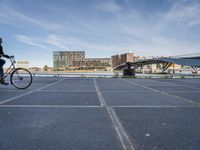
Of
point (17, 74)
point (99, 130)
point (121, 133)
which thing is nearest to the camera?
point (121, 133)

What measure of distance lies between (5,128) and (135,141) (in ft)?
7.48

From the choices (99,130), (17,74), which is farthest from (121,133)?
(17,74)

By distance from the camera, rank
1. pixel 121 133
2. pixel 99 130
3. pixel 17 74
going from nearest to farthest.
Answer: pixel 121 133
pixel 99 130
pixel 17 74

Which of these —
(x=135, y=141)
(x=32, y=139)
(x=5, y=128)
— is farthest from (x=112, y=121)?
(x=5, y=128)

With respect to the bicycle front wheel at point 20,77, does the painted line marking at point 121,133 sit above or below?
below

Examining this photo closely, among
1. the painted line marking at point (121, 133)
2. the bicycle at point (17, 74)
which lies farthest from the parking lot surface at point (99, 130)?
the bicycle at point (17, 74)

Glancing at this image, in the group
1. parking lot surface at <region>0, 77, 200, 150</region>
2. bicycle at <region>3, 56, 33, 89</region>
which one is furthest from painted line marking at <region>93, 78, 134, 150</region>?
bicycle at <region>3, 56, 33, 89</region>

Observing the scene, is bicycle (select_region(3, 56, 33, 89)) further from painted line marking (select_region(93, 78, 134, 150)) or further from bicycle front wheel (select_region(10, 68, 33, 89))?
painted line marking (select_region(93, 78, 134, 150))

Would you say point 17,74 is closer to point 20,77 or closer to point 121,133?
point 20,77

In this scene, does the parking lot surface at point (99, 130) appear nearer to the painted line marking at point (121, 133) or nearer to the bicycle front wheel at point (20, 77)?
the painted line marking at point (121, 133)

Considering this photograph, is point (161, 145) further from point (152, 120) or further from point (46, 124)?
point (46, 124)

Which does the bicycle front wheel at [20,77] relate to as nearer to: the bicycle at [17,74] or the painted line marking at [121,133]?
the bicycle at [17,74]

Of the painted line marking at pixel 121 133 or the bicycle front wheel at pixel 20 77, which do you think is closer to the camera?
the painted line marking at pixel 121 133

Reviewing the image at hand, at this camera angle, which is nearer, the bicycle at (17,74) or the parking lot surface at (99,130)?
the parking lot surface at (99,130)
